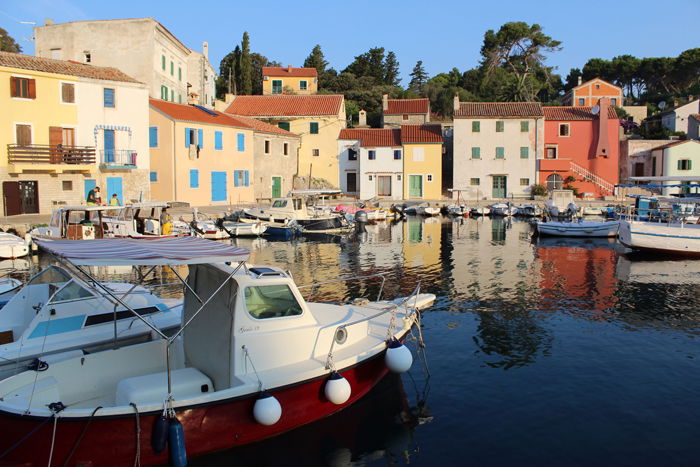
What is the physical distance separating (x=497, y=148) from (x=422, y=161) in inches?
281

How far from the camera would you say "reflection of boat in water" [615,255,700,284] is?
23.5 metres

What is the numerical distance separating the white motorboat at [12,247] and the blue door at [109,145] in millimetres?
12283

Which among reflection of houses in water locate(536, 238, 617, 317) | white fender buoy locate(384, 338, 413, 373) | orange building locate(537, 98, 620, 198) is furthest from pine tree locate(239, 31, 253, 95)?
white fender buoy locate(384, 338, 413, 373)

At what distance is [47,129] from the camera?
3631 cm

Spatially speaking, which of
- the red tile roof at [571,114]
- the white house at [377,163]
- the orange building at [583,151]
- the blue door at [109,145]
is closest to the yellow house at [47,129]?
the blue door at [109,145]

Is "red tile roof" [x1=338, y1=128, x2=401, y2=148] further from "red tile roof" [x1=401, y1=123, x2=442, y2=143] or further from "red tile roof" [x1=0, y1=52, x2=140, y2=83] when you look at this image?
"red tile roof" [x1=0, y1=52, x2=140, y2=83]

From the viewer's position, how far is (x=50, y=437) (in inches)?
320

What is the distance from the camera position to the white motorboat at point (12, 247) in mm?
27234

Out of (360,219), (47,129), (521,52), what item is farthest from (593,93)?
(47,129)

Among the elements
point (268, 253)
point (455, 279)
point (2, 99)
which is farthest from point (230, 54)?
point (455, 279)

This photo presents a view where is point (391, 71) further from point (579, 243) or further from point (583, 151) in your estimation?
point (579, 243)

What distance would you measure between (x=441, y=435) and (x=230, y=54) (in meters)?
87.6

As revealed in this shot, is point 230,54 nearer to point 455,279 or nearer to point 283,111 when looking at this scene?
point 283,111

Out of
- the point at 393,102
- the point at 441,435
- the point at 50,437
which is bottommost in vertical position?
the point at 441,435
